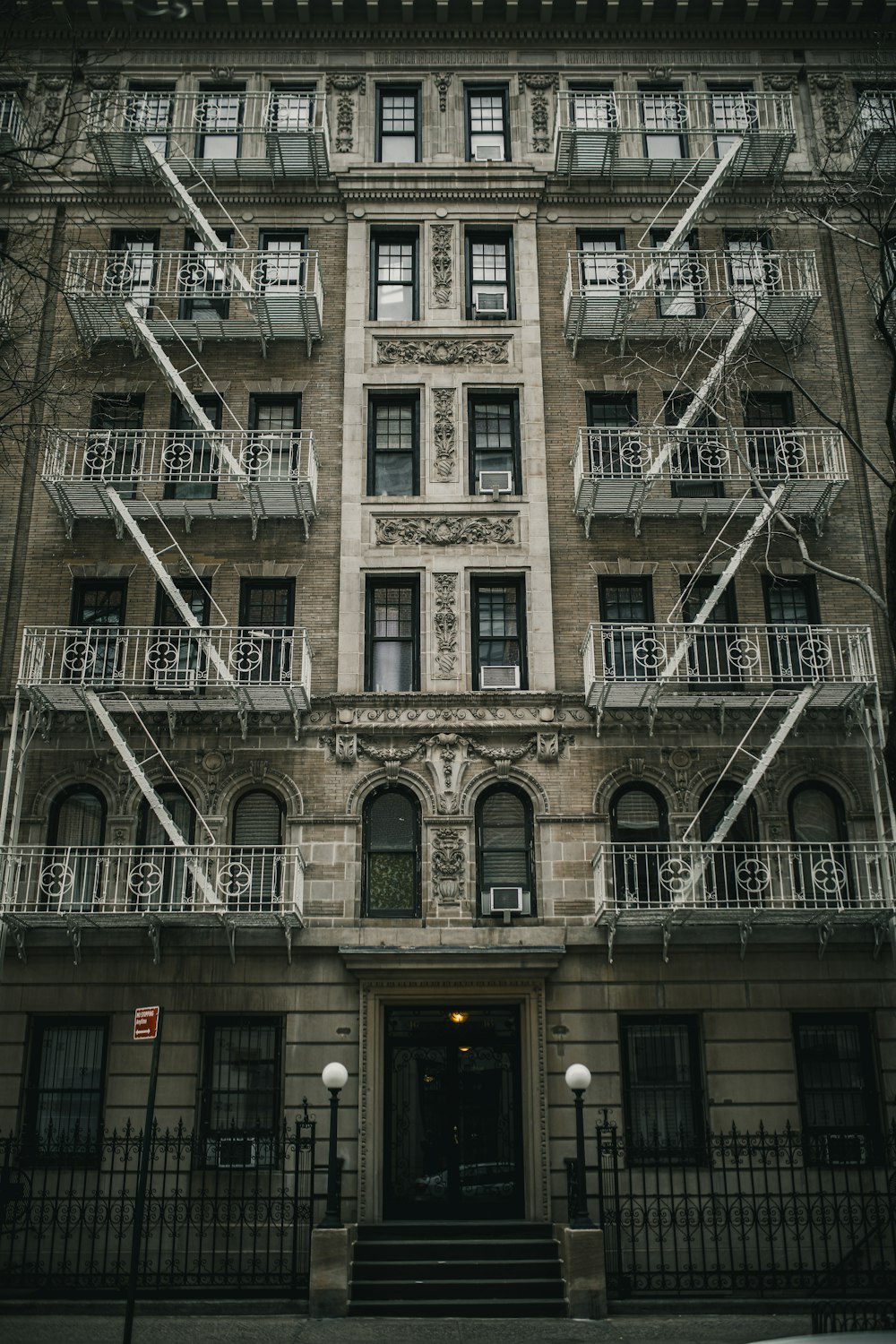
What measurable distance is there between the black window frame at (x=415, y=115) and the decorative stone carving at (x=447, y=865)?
1309 centimetres

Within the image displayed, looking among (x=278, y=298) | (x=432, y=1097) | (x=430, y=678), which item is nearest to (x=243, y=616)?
(x=430, y=678)

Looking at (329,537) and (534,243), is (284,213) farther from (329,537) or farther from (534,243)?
(329,537)

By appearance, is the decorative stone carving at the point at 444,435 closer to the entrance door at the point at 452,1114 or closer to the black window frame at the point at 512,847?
the black window frame at the point at 512,847

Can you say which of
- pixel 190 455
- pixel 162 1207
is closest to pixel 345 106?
pixel 190 455

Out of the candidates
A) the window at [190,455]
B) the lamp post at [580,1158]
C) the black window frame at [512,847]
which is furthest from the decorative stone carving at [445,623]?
the lamp post at [580,1158]

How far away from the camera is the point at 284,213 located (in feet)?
77.0

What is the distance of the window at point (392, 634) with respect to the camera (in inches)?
823

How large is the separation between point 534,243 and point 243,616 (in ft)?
29.3

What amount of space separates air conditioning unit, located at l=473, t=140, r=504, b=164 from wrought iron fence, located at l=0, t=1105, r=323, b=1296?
1766 centimetres

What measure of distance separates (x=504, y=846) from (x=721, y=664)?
15.8ft

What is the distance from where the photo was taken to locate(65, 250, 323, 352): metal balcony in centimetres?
2152

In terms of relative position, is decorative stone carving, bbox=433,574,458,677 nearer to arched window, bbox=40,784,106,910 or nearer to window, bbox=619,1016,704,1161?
arched window, bbox=40,784,106,910

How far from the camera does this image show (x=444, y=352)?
73.7ft

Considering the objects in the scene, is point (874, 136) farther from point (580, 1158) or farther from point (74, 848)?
point (74, 848)
